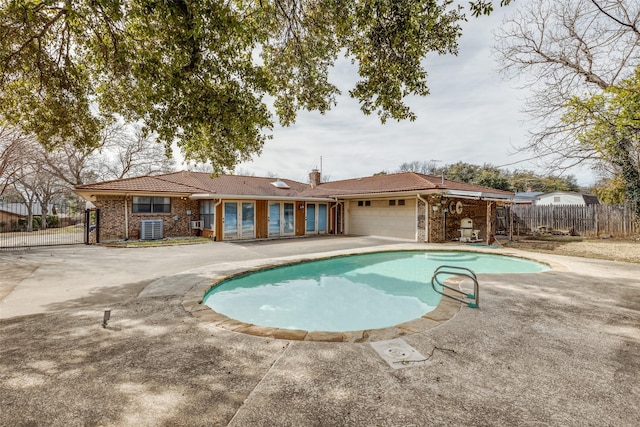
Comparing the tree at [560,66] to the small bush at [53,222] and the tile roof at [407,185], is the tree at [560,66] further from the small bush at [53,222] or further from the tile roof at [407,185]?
the small bush at [53,222]

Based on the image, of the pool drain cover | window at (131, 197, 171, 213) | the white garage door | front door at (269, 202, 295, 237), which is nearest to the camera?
the pool drain cover

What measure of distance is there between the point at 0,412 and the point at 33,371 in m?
0.67

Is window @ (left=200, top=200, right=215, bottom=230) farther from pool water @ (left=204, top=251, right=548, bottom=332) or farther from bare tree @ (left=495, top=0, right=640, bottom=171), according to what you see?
bare tree @ (left=495, top=0, right=640, bottom=171)

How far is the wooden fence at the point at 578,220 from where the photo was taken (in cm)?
1459

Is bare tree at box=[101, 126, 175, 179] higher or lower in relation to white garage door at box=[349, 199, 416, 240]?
higher

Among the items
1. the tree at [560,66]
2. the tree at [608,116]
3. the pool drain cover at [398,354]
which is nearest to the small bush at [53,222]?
the pool drain cover at [398,354]

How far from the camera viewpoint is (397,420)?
6.95 feet

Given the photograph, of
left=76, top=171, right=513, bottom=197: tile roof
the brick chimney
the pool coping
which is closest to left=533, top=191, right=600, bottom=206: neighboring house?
left=76, top=171, right=513, bottom=197: tile roof

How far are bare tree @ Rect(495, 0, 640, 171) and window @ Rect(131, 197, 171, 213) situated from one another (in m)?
16.7

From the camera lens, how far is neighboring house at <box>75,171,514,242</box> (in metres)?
14.0

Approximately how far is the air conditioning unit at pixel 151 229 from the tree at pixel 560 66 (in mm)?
17129

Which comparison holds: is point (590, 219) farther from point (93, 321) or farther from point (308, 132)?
point (93, 321)

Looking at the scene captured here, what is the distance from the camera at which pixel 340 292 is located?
732 cm

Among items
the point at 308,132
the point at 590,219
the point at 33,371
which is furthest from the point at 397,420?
the point at 590,219
